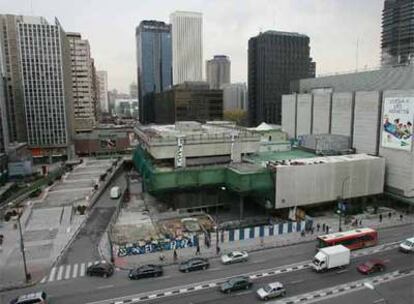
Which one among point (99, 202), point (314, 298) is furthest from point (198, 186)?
point (314, 298)

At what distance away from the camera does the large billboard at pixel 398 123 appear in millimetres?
59594

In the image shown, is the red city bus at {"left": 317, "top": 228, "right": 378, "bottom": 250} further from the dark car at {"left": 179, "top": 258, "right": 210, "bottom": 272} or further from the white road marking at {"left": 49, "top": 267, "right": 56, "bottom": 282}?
the white road marking at {"left": 49, "top": 267, "right": 56, "bottom": 282}

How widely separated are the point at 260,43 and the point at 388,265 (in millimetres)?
173496

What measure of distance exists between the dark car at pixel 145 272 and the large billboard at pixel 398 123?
52.0m

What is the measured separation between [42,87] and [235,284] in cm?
11229

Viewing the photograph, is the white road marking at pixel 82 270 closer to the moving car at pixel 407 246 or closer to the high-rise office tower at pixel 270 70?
the moving car at pixel 407 246

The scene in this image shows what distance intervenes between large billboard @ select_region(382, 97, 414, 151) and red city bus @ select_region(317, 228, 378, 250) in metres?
25.0

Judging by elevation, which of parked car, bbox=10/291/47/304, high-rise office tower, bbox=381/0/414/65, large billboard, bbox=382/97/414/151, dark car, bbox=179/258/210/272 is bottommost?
dark car, bbox=179/258/210/272

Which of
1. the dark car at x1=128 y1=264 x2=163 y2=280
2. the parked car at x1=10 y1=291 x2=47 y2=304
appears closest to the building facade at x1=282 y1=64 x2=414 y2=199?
the dark car at x1=128 y1=264 x2=163 y2=280

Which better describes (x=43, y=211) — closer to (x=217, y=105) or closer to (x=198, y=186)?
(x=198, y=186)

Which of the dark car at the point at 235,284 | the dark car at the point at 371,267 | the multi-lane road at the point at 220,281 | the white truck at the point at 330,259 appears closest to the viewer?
the multi-lane road at the point at 220,281

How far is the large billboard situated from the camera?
196 feet

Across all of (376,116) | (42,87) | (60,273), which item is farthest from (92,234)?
(42,87)

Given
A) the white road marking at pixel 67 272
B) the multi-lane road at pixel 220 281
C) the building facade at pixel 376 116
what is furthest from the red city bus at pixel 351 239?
the white road marking at pixel 67 272
